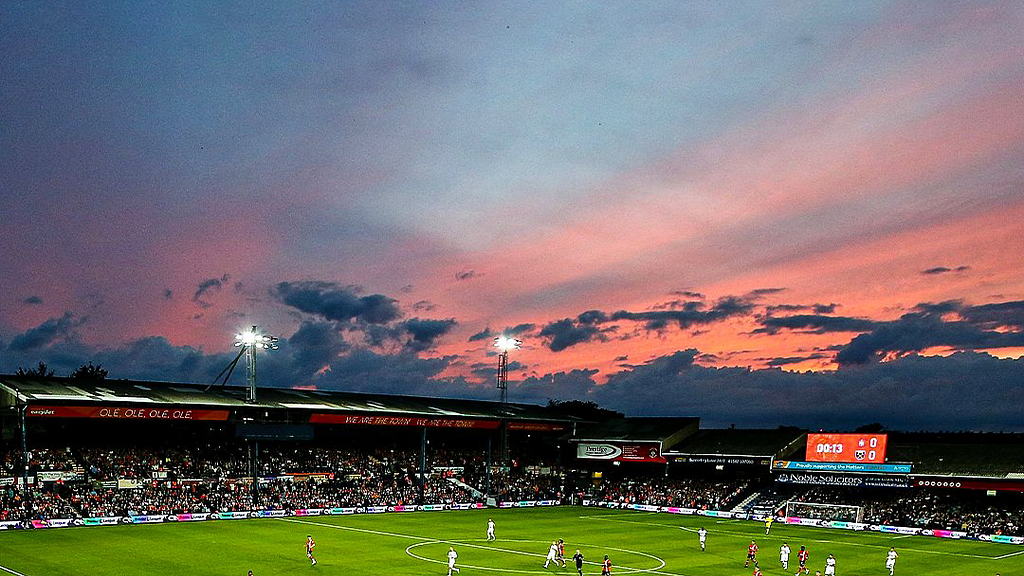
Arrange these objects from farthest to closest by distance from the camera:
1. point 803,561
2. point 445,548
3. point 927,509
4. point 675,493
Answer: point 675,493 → point 927,509 → point 445,548 → point 803,561

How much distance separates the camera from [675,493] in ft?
305

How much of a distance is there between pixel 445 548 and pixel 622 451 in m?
47.2

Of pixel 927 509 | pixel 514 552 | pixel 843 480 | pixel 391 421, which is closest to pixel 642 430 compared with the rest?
pixel 843 480

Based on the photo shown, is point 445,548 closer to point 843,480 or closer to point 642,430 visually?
point 843,480

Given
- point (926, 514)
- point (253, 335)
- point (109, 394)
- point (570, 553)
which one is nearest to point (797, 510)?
point (926, 514)

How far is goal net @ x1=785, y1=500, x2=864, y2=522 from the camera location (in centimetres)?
8031

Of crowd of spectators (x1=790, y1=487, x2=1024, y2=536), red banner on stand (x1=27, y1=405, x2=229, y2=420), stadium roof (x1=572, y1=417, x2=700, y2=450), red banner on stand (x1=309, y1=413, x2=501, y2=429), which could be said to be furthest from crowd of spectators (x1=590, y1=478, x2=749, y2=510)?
red banner on stand (x1=27, y1=405, x2=229, y2=420)

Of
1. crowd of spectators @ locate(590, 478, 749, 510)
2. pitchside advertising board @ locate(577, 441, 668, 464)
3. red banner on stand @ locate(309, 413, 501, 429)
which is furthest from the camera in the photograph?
pitchside advertising board @ locate(577, 441, 668, 464)

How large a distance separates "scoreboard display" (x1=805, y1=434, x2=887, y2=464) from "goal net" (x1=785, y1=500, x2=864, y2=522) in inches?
161

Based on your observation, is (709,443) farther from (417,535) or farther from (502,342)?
(417,535)

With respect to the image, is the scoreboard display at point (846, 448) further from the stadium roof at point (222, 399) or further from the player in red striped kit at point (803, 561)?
the player in red striped kit at point (803, 561)

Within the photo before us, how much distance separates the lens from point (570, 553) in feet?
183

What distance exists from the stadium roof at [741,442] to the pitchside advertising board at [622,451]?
65.6 inches

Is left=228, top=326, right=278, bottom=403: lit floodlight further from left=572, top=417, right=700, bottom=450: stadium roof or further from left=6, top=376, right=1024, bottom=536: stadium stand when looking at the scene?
left=572, top=417, right=700, bottom=450: stadium roof
